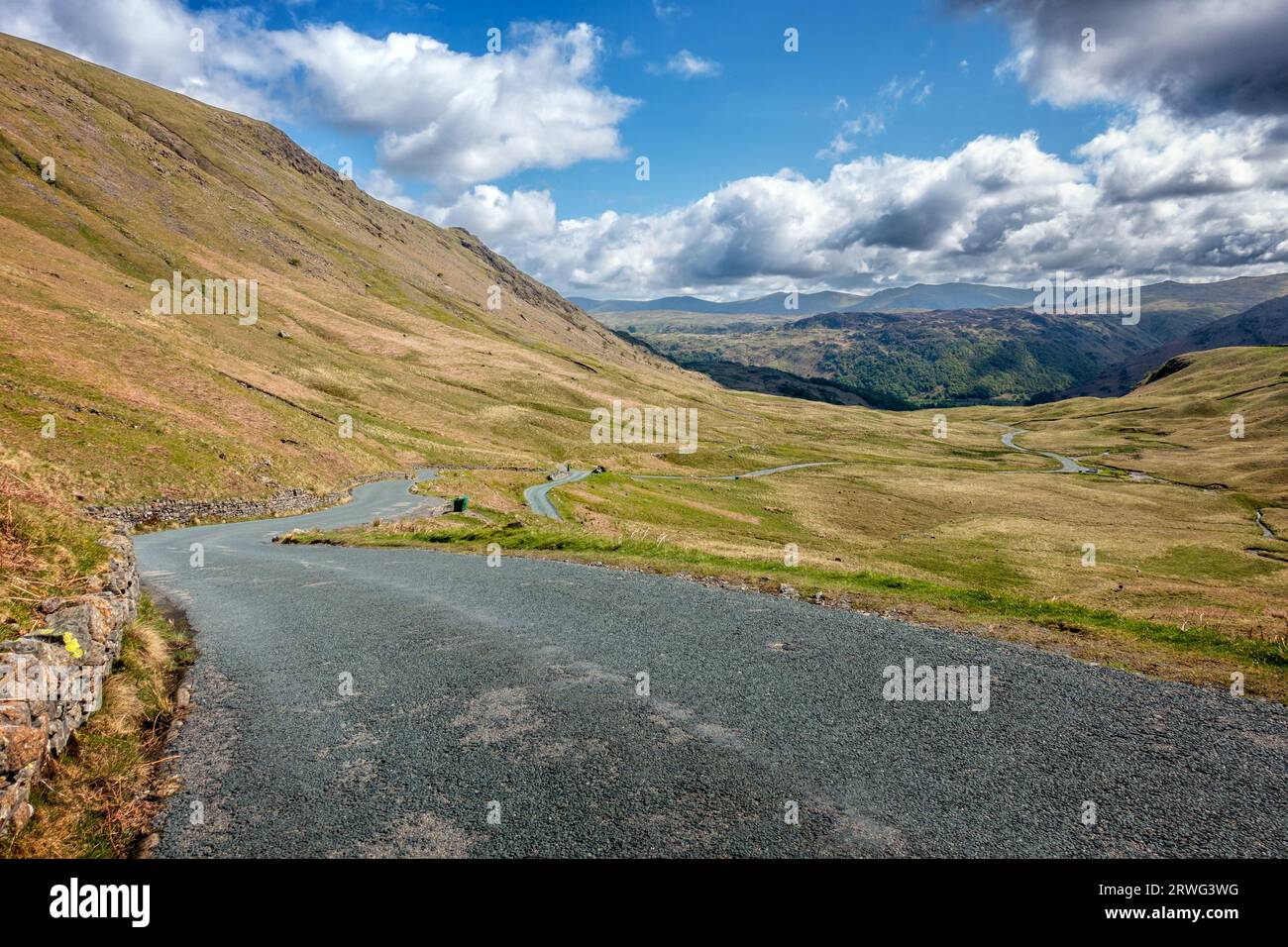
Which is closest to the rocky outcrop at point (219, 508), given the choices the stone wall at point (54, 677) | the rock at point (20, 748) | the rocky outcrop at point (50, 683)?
the stone wall at point (54, 677)

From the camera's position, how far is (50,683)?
970 centimetres

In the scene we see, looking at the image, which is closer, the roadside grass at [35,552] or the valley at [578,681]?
the valley at [578,681]

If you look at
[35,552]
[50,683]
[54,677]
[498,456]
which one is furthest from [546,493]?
[50,683]

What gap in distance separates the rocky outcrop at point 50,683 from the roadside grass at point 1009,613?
16618 millimetres

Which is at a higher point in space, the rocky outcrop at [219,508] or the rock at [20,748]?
the rocky outcrop at [219,508]

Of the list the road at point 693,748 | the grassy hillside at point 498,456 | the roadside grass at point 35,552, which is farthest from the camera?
the grassy hillside at point 498,456

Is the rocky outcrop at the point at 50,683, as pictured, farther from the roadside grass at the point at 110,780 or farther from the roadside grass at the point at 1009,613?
the roadside grass at the point at 1009,613

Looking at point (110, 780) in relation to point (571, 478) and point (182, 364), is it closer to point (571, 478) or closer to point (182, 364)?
point (182, 364)

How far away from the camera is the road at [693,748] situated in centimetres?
848

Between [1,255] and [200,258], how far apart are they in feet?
285

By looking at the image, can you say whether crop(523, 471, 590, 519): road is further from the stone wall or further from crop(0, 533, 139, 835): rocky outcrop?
crop(0, 533, 139, 835): rocky outcrop
